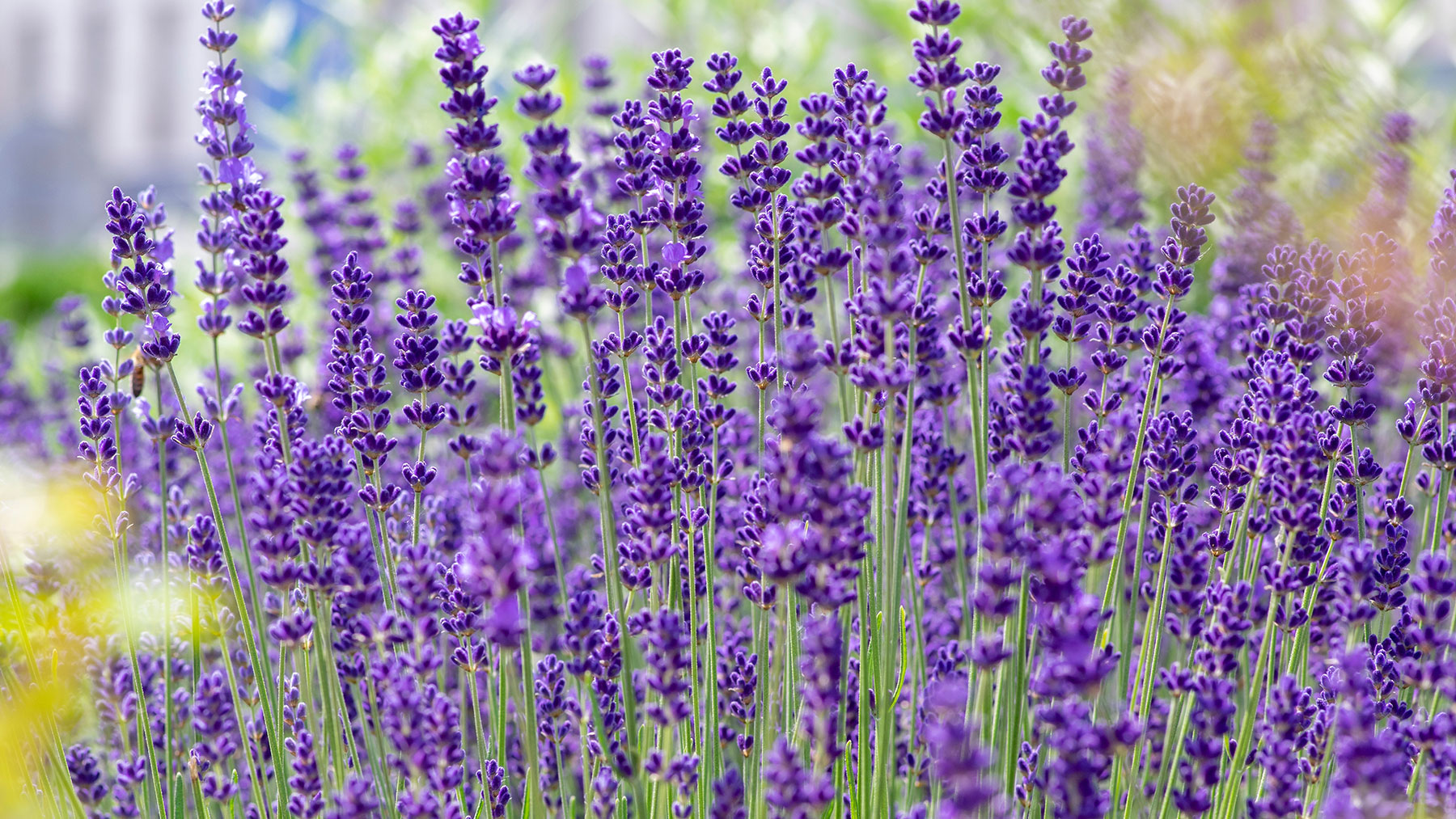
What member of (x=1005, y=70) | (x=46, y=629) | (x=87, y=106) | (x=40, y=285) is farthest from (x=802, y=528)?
(x=87, y=106)

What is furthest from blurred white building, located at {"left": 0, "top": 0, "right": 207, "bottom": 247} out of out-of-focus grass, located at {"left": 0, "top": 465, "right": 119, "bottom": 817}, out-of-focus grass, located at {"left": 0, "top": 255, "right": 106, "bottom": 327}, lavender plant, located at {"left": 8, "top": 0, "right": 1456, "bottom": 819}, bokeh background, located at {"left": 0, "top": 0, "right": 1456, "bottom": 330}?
lavender plant, located at {"left": 8, "top": 0, "right": 1456, "bottom": 819}

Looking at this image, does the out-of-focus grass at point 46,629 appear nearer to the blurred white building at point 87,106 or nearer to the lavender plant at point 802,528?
the lavender plant at point 802,528

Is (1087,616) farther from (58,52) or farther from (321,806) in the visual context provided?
(58,52)

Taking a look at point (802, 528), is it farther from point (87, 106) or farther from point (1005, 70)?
point (87, 106)

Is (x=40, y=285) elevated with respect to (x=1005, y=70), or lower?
elevated

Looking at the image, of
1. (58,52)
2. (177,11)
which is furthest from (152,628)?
(58,52)

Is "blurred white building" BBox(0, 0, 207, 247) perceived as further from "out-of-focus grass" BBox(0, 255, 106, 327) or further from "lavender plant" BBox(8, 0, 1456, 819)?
"lavender plant" BBox(8, 0, 1456, 819)
